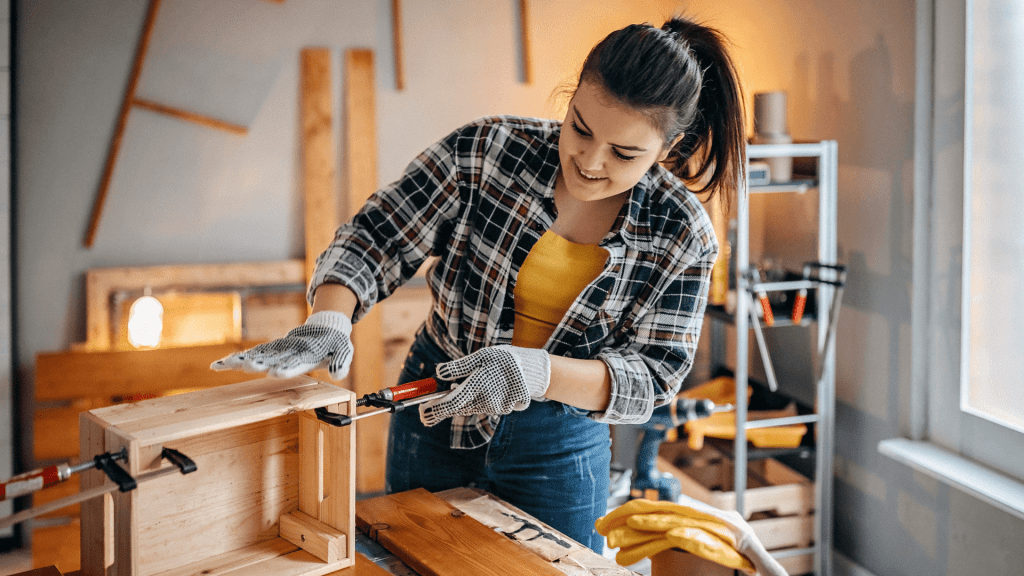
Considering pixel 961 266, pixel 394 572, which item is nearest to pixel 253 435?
pixel 394 572

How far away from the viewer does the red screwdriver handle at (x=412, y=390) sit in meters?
1.08

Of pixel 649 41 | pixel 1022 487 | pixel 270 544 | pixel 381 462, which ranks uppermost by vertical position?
pixel 649 41

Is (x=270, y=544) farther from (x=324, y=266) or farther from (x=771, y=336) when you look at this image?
(x=771, y=336)

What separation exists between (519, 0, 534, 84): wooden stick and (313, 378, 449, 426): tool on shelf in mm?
2416

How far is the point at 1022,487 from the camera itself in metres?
1.97

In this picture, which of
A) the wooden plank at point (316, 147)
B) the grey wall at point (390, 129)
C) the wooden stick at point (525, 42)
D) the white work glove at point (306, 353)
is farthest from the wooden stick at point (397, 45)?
the white work glove at point (306, 353)

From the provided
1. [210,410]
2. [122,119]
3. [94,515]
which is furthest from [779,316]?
[122,119]

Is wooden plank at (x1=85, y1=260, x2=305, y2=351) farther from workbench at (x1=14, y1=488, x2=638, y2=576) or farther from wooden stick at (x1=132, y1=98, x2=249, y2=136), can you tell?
workbench at (x1=14, y1=488, x2=638, y2=576)

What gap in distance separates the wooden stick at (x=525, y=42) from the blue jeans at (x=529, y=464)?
2.16 metres

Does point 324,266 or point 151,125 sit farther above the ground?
point 151,125

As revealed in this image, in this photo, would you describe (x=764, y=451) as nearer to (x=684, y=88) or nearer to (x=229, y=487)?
(x=684, y=88)

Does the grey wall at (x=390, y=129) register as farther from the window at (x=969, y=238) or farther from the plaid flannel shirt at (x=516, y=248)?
the plaid flannel shirt at (x=516, y=248)

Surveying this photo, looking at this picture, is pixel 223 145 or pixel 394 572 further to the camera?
pixel 223 145

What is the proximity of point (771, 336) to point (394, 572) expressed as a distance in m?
2.25
